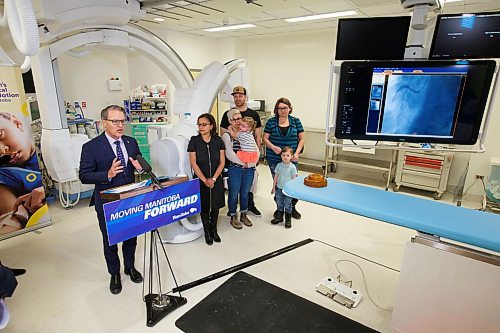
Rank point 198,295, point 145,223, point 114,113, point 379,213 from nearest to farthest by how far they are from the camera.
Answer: point 379,213
point 145,223
point 114,113
point 198,295

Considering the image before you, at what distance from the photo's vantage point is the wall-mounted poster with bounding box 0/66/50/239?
314 centimetres

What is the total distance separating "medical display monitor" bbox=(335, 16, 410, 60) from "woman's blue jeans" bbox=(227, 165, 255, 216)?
1.97 metres

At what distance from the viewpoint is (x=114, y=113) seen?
229cm

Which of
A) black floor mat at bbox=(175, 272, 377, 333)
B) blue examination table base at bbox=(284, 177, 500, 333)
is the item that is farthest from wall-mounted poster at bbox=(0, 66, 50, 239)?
blue examination table base at bbox=(284, 177, 500, 333)

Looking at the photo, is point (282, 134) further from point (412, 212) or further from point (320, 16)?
point (320, 16)

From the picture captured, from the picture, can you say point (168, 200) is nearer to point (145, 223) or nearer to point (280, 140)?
point (145, 223)

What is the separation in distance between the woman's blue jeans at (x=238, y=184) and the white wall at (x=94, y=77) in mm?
3114

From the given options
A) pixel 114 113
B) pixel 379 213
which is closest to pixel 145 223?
pixel 114 113

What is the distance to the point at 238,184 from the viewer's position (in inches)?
139

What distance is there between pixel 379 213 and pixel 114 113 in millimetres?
1987

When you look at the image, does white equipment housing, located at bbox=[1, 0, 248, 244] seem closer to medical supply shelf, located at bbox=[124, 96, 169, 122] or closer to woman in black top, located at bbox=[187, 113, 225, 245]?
woman in black top, located at bbox=[187, 113, 225, 245]

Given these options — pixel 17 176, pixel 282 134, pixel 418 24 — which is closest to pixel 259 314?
pixel 282 134

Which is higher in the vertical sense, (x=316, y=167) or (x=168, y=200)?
(x=168, y=200)

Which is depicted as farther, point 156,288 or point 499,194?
point 499,194
